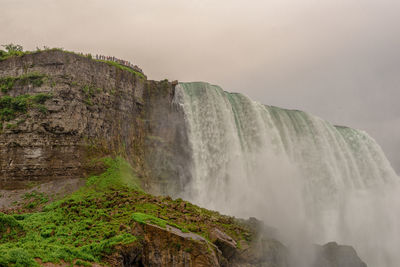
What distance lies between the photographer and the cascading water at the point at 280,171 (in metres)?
34.9

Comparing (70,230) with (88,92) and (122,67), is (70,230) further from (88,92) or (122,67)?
(122,67)

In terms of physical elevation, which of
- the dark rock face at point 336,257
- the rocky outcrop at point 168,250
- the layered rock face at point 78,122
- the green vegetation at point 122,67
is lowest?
the dark rock face at point 336,257

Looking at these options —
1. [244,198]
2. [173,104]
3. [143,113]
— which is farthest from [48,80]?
[244,198]

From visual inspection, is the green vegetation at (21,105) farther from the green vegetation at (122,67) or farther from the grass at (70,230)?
the grass at (70,230)

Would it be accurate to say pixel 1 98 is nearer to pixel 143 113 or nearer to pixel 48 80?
pixel 48 80

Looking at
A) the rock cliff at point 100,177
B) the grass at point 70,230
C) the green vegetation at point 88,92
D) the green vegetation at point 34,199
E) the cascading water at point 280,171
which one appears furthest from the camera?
the cascading water at point 280,171

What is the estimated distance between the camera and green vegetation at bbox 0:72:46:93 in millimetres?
30633

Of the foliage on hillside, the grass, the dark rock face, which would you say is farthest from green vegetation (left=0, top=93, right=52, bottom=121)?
the dark rock face

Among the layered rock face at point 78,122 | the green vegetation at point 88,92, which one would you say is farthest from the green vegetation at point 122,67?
the green vegetation at point 88,92

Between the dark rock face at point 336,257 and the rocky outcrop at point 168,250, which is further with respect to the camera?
the dark rock face at point 336,257

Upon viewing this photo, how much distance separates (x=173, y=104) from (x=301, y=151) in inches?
763

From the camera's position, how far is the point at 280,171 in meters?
39.8

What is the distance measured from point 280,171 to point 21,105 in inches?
1108

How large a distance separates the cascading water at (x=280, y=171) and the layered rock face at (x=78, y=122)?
12.0 feet
